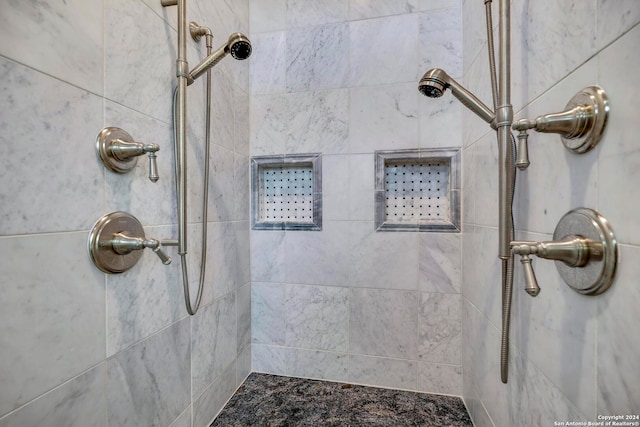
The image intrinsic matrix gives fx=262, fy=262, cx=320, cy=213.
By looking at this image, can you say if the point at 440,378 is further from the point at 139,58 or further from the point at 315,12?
the point at 315,12

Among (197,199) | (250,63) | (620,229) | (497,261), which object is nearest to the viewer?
(620,229)

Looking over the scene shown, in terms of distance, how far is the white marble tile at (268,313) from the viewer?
1402mm

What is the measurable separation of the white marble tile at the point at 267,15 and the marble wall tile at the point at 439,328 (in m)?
1.57

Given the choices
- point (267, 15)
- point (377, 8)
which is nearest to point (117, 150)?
point (267, 15)

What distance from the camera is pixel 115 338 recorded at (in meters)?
0.67

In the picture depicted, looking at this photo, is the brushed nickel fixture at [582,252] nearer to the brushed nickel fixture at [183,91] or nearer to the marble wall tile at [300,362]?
the brushed nickel fixture at [183,91]

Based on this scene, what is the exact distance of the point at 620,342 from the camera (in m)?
0.42

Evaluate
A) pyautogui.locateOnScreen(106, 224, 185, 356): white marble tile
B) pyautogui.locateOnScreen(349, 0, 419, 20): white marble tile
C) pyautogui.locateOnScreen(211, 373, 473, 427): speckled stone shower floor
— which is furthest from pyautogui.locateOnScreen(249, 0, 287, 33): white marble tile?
pyautogui.locateOnScreen(211, 373, 473, 427): speckled stone shower floor

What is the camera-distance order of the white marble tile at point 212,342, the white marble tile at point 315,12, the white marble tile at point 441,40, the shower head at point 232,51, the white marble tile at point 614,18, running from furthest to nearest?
the white marble tile at point 315,12, the white marble tile at point 441,40, the white marble tile at point 212,342, the shower head at point 232,51, the white marble tile at point 614,18

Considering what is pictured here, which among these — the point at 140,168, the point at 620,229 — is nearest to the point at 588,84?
the point at 620,229

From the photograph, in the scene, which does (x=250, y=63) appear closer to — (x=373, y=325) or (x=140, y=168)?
(x=140, y=168)

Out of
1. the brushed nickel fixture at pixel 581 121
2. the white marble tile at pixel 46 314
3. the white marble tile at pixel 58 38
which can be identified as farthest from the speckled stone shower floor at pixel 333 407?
the white marble tile at pixel 58 38

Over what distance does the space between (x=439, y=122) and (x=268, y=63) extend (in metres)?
0.93

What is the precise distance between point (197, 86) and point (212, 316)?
3.04 feet
